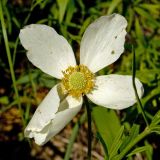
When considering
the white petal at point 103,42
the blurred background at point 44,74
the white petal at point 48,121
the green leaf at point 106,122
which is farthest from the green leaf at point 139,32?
the white petal at point 48,121

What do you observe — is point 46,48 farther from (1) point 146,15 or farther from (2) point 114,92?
(1) point 146,15

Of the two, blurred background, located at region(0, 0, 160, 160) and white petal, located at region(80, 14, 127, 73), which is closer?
white petal, located at region(80, 14, 127, 73)

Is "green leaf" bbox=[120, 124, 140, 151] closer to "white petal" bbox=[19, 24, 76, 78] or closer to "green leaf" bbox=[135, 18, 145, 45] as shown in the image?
"white petal" bbox=[19, 24, 76, 78]

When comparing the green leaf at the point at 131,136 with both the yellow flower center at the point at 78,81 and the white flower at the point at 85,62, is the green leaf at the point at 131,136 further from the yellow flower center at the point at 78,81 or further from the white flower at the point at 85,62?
the yellow flower center at the point at 78,81

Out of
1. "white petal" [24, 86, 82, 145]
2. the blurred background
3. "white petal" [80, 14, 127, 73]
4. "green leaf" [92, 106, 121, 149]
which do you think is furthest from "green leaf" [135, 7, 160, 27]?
"white petal" [24, 86, 82, 145]

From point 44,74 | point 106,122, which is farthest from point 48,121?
point 44,74

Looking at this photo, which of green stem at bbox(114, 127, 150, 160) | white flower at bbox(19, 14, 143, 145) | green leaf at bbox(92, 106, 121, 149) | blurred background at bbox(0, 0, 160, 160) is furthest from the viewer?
blurred background at bbox(0, 0, 160, 160)

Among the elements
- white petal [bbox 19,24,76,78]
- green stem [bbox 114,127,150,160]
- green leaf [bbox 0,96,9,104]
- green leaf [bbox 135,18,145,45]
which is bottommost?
green leaf [bbox 0,96,9,104]
